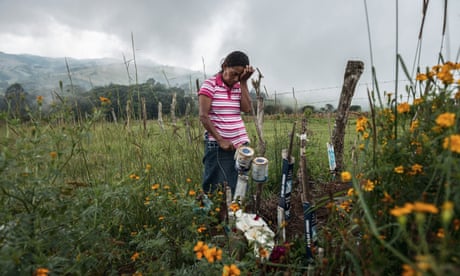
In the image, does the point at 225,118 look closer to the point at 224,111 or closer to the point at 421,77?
the point at 224,111

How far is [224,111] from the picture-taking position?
260cm

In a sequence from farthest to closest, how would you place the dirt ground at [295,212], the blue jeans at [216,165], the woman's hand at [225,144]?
the blue jeans at [216,165]
the woman's hand at [225,144]
the dirt ground at [295,212]

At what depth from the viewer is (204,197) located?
2.08 meters

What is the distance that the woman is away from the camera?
101 inches

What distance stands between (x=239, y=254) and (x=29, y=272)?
0.80 m

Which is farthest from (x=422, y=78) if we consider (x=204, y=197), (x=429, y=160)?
(x=204, y=197)

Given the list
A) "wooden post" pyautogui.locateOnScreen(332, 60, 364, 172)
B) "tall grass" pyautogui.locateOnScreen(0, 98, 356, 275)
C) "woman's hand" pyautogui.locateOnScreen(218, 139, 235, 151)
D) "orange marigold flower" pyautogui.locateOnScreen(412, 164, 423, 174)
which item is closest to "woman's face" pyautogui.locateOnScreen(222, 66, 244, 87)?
"woman's hand" pyautogui.locateOnScreen(218, 139, 235, 151)

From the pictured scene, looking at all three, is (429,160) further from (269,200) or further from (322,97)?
(322,97)

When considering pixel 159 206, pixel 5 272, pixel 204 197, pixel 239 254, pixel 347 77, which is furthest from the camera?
pixel 347 77

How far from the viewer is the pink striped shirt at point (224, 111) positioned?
2.57 metres

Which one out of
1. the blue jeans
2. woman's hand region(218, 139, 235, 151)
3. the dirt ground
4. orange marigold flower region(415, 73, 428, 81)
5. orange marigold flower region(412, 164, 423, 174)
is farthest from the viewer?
the blue jeans

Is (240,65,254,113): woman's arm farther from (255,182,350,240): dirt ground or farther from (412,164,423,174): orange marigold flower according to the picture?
(412,164,423,174): orange marigold flower

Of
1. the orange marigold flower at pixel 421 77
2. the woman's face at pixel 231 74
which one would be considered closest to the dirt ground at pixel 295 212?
the orange marigold flower at pixel 421 77

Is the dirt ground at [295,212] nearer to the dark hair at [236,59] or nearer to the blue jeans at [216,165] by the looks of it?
the blue jeans at [216,165]
